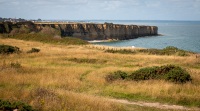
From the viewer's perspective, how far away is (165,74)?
16.5 meters

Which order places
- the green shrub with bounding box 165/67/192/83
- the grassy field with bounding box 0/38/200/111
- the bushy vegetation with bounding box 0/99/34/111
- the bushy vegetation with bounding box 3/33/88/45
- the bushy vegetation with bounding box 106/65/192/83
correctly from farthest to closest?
the bushy vegetation with bounding box 3/33/88/45 → the bushy vegetation with bounding box 106/65/192/83 → the green shrub with bounding box 165/67/192/83 → the grassy field with bounding box 0/38/200/111 → the bushy vegetation with bounding box 0/99/34/111

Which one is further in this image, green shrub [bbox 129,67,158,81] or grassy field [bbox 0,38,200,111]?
green shrub [bbox 129,67,158,81]

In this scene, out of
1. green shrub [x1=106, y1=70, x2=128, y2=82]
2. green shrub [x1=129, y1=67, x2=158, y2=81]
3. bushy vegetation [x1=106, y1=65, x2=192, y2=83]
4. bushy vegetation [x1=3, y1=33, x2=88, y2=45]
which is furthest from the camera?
bushy vegetation [x1=3, y1=33, x2=88, y2=45]

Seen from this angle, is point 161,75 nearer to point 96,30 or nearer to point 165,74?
point 165,74

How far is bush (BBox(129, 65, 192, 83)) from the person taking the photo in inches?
623

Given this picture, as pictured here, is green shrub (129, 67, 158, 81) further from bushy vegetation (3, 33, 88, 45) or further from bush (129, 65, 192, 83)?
bushy vegetation (3, 33, 88, 45)

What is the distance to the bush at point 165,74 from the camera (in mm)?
15816

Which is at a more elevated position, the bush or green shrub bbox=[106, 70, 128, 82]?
the bush

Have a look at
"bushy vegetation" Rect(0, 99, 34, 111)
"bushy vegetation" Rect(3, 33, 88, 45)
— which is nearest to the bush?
"bushy vegetation" Rect(0, 99, 34, 111)

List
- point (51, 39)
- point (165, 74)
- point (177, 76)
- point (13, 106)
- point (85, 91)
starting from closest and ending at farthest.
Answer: point (13, 106) < point (85, 91) < point (177, 76) < point (165, 74) < point (51, 39)

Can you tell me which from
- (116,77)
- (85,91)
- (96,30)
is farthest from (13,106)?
(96,30)

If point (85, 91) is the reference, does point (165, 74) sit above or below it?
above

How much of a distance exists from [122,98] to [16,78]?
6.34 meters

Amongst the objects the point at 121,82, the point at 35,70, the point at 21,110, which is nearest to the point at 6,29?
the point at 35,70
